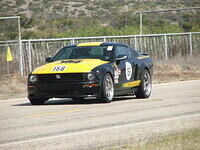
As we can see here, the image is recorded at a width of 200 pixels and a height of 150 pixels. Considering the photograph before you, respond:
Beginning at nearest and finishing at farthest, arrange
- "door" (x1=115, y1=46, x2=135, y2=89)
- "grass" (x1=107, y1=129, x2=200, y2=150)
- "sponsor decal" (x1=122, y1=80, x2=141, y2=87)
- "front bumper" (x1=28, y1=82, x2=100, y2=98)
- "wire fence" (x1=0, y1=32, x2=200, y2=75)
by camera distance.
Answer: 1. "grass" (x1=107, y1=129, x2=200, y2=150)
2. "front bumper" (x1=28, y1=82, x2=100, y2=98)
3. "door" (x1=115, y1=46, x2=135, y2=89)
4. "sponsor decal" (x1=122, y1=80, x2=141, y2=87)
5. "wire fence" (x1=0, y1=32, x2=200, y2=75)

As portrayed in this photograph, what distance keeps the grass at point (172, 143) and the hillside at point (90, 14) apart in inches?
1845

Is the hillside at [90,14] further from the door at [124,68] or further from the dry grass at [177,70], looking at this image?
the door at [124,68]

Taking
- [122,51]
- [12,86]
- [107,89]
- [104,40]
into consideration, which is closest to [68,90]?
[107,89]

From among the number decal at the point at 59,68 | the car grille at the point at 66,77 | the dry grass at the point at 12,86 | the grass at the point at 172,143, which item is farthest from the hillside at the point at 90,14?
the grass at the point at 172,143

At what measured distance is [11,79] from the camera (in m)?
24.1

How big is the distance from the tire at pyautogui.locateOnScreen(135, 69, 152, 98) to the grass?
7709 millimetres

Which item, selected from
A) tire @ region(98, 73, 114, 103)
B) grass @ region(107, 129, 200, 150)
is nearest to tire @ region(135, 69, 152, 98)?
tire @ region(98, 73, 114, 103)

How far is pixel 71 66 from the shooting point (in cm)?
1532

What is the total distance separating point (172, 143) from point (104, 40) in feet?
66.0

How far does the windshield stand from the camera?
53.8ft

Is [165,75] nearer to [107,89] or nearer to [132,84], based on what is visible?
[132,84]

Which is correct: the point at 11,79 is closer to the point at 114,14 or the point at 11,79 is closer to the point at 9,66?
the point at 9,66

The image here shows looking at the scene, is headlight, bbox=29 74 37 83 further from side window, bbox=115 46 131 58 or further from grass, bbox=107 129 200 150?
grass, bbox=107 129 200 150

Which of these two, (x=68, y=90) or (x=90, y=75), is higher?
(x=90, y=75)
